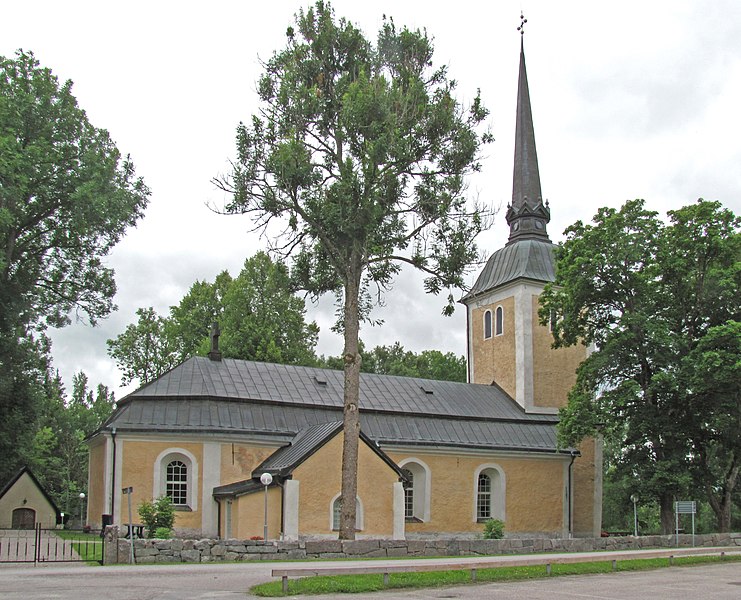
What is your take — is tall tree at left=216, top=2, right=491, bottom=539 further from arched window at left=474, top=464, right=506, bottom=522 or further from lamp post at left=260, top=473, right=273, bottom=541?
arched window at left=474, top=464, right=506, bottom=522

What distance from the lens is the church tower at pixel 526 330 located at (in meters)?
32.7

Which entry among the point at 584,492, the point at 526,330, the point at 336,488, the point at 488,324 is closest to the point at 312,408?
the point at 336,488

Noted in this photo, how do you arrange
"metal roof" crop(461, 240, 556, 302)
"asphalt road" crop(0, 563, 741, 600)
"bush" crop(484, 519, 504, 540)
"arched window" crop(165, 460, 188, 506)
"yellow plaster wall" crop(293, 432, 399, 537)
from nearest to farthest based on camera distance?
1. "asphalt road" crop(0, 563, 741, 600)
2. "yellow plaster wall" crop(293, 432, 399, 537)
3. "arched window" crop(165, 460, 188, 506)
4. "bush" crop(484, 519, 504, 540)
5. "metal roof" crop(461, 240, 556, 302)

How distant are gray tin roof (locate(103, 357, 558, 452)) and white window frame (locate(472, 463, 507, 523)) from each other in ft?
3.12

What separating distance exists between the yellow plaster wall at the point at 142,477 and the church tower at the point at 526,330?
14723mm

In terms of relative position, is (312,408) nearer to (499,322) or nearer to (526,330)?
(526,330)

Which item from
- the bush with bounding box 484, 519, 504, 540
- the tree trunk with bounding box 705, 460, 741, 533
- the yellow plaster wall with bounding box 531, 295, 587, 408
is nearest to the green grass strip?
the bush with bounding box 484, 519, 504, 540

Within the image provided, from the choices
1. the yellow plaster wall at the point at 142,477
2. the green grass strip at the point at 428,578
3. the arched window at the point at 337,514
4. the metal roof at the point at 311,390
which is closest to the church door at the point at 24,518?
the metal roof at the point at 311,390

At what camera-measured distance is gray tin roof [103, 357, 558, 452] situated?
25.5 m

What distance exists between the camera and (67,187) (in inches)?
1041

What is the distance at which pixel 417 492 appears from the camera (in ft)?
94.3

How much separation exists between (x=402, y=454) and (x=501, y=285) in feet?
33.7

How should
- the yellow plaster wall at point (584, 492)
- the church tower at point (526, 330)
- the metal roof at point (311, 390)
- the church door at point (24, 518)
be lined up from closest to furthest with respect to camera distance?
the metal roof at point (311, 390) < the yellow plaster wall at point (584, 492) < the church tower at point (526, 330) < the church door at point (24, 518)

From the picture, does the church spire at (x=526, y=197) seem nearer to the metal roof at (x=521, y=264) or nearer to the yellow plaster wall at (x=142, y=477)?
the metal roof at (x=521, y=264)
